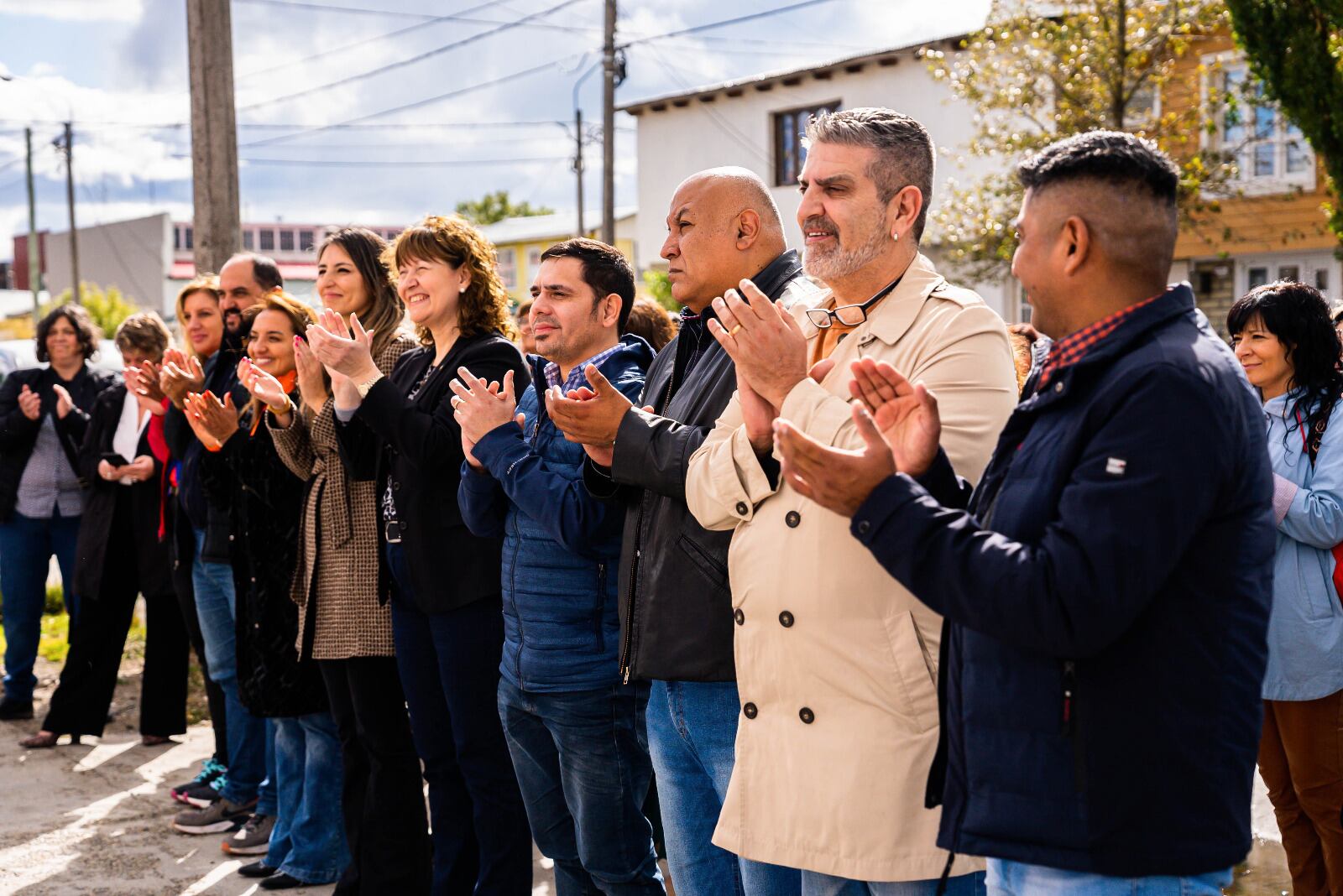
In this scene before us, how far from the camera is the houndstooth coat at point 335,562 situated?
4383 millimetres

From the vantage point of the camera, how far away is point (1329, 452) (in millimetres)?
3975

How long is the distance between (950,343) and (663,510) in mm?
843

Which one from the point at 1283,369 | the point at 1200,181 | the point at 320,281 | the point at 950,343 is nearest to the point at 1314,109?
the point at 1200,181

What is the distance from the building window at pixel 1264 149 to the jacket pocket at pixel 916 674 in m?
18.6

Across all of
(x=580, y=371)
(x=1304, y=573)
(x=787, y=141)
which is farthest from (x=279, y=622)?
(x=787, y=141)

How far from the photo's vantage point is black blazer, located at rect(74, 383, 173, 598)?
6945 millimetres

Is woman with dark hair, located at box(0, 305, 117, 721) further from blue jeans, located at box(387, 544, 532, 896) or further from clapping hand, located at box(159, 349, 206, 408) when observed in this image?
blue jeans, located at box(387, 544, 532, 896)

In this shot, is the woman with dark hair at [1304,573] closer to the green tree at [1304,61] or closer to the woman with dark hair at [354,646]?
the woman with dark hair at [354,646]

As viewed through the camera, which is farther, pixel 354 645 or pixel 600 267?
pixel 354 645

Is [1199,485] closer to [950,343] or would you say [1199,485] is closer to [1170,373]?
[1170,373]

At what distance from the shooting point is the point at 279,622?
488cm

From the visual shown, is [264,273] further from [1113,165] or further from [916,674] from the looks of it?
[1113,165]

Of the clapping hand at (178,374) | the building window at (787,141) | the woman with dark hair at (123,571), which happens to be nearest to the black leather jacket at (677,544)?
the clapping hand at (178,374)

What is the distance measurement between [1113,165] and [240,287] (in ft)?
14.9
